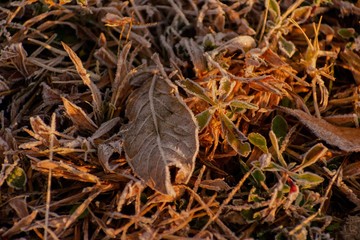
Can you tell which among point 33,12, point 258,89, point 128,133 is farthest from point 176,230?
point 33,12

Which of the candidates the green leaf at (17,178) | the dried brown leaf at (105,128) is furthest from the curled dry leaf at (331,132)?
the green leaf at (17,178)

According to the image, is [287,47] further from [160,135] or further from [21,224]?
[21,224]

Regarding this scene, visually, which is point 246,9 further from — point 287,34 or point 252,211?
point 252,211

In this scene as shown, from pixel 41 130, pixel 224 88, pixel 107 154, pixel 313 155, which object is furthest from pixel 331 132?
pixel 41 130

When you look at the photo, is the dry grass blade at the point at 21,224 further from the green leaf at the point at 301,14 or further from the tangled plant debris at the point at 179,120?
the green leaf at the point at 301,14

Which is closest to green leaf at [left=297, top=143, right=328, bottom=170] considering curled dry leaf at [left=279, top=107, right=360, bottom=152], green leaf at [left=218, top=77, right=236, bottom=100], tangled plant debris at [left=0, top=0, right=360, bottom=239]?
tangled plant debris at [left=0, top=0, right=360, bottom=239]
